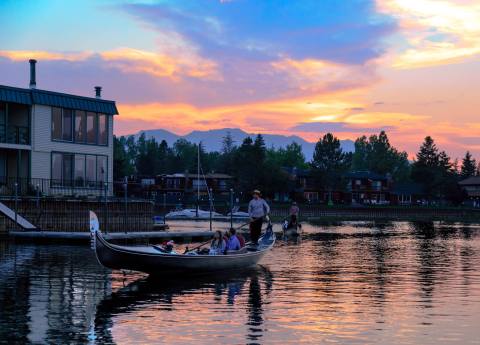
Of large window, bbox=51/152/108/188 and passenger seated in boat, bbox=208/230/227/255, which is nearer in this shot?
passenger seated in boat, bbox=208/230/227/255

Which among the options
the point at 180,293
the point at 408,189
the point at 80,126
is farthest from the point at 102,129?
the point at 408,189

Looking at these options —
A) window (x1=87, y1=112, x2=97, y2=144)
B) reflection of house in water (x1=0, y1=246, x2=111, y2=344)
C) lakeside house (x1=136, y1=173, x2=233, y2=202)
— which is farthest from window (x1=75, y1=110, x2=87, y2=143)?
lakeside house (x1=136, y1=173, x2=233, y2=202)

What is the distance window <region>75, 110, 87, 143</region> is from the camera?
5019cm

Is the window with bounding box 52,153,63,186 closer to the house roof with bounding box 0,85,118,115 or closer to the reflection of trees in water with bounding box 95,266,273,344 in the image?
the house roof with bounding box 0,85,118,115

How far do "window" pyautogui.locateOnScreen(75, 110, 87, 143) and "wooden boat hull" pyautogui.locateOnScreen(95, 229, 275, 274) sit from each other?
27660 mm

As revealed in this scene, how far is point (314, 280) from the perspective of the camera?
23.6 meters

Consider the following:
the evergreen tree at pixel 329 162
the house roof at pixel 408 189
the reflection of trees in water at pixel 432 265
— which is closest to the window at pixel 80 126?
the reflection of trees in water at pixel 432 265

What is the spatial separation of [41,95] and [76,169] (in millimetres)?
5977

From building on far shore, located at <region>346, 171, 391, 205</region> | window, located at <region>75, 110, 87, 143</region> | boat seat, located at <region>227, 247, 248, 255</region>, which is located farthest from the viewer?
building on far shore, located at <region>346, 171, 391, 205</region>

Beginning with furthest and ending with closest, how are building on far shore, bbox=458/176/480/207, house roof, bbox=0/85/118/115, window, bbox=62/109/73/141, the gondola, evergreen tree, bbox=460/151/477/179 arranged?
1. evergreen tree, bbox=460/151/477/179
2. building on far shore, bbox=458/176/480/207
3. window, bbox=62/109/73/141
4. house roof, bbox=0/85/118/115
5. the gondola

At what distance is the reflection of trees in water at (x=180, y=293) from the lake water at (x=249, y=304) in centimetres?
3

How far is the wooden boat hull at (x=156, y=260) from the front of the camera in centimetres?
2154

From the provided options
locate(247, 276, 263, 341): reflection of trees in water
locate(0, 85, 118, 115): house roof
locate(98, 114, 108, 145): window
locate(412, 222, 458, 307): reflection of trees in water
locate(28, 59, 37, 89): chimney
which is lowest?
locate(412, 222, 458, 307): reflection of trees in water

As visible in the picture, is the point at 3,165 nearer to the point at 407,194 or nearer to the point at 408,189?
the point at 407,194
